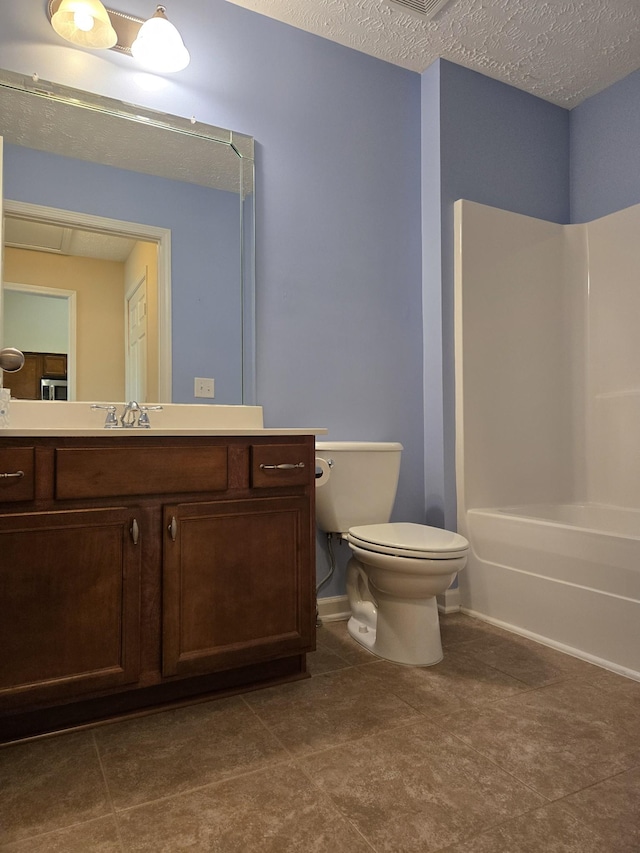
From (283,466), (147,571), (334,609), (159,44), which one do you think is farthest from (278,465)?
(159,44)

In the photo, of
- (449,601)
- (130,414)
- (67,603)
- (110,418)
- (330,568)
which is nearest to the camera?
(67,603)

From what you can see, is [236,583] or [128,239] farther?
[128,239]

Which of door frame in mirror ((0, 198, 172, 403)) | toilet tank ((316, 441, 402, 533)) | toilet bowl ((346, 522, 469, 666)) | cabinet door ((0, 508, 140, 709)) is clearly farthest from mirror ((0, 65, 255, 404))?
toilet bowl ((346, 522, 469, 666))

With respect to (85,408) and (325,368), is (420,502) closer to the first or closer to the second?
(325,368)

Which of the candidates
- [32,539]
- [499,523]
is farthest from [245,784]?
[499,523]

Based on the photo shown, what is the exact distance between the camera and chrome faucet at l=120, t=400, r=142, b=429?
189 cm

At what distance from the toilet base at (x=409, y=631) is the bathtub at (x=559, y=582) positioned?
1.52 feet

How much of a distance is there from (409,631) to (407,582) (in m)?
0.20

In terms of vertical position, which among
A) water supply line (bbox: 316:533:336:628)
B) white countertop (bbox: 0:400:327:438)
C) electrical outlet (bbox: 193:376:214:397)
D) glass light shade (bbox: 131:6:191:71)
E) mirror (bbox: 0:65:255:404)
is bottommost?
water supply line (bbox: 316:533:336:628)

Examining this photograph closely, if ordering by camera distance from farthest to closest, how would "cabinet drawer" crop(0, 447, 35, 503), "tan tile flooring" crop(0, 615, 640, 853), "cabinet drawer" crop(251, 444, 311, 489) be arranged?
"cabinet drawer" crop(251, 444, 311, 489) → "cabinet drawer" crop(0, 447, 35, 503) → "tan tile flooring" crop(0, 615, 640, 853)

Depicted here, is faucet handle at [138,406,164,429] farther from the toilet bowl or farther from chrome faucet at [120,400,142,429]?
the toilet bowl

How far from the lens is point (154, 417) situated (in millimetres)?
1992

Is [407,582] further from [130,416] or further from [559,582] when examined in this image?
[130,416]

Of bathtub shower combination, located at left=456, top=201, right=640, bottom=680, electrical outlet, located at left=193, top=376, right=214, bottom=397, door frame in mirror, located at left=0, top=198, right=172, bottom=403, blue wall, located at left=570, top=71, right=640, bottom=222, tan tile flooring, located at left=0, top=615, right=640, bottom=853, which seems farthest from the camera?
blue wall, located at left=570, top=71, right=640, bottom=222
